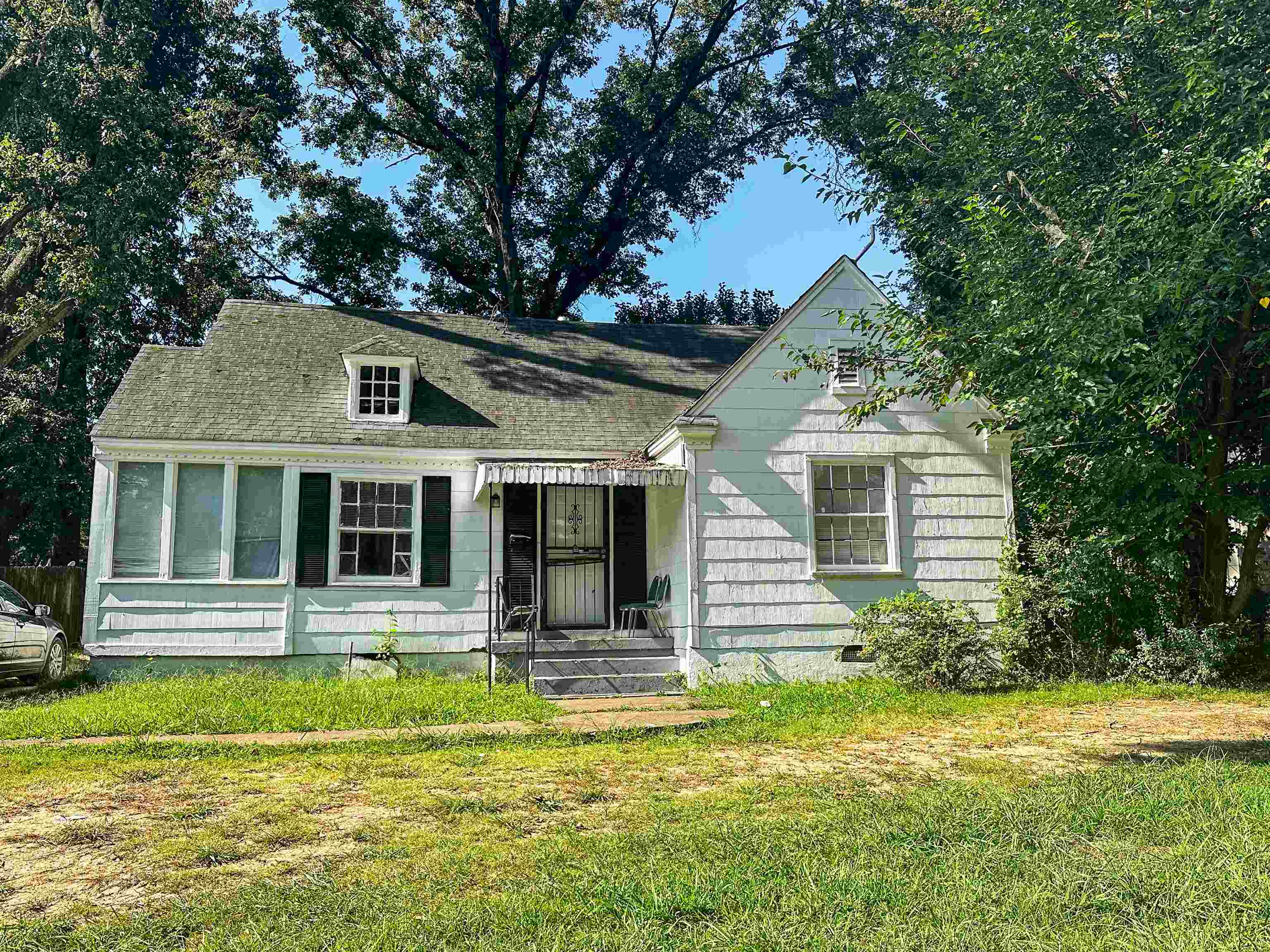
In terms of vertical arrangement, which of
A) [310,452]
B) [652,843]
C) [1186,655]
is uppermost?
[310,452]

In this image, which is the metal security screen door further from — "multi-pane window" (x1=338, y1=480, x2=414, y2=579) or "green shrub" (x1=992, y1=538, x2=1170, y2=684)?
"green shrub" (x1=992, y1=538, x2=1170, y2=684)

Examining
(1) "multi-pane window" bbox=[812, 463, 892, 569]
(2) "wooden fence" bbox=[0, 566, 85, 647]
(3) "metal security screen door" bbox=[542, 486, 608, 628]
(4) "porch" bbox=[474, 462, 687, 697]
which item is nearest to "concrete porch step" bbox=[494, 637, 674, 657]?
(4) "porch" bbox=[474, 462, 687, 697]

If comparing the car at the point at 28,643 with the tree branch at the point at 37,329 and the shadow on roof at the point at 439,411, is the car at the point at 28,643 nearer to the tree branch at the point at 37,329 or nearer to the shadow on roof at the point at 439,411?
the shadow on roof at the point at 439,411

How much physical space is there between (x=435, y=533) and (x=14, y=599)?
5.50m

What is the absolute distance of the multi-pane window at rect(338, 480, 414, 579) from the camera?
12367 mm

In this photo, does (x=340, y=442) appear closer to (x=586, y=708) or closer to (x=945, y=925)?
(x=586, y=708)

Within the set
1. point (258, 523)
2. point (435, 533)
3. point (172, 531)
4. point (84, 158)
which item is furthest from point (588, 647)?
point (84, 158)

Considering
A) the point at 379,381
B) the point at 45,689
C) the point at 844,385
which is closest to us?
the point at 45,689

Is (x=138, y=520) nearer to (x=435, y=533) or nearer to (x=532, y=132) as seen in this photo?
(x=435, y=533)

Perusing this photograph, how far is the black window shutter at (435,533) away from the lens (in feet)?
40.6

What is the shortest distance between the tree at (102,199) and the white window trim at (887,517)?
553 inches

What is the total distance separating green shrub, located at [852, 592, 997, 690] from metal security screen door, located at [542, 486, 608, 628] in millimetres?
4002

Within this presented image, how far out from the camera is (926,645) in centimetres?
1052

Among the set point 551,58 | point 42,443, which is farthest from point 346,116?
point 42,443
